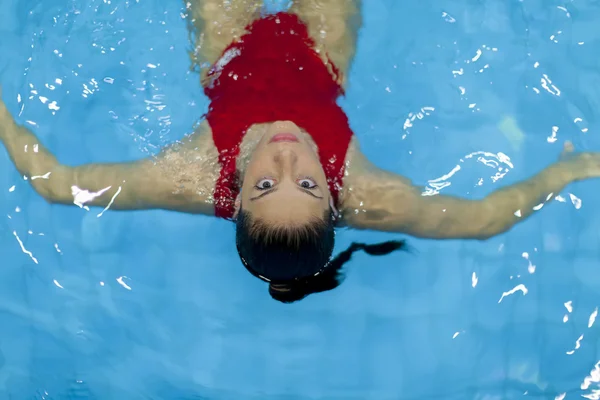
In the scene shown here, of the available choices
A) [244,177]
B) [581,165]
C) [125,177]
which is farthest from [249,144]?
[581,165]

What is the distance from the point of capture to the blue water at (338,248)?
2.62 m

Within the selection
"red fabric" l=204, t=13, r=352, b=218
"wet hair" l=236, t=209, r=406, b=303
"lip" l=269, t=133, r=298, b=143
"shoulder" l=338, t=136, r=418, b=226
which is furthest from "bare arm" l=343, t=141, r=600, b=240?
"lip" l=269, t=133, r=298, b=143

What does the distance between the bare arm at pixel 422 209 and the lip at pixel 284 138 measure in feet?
1.18

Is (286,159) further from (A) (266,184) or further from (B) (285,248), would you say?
(B) (285,248)

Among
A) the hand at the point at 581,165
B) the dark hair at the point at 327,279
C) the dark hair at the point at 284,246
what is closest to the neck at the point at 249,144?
the dark hair at the point at 284,246

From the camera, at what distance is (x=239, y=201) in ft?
7.63

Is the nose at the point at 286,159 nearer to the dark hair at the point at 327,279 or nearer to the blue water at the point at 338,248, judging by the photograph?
the dark hair at the point at 327,279

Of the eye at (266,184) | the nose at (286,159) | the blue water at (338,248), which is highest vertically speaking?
the nose at (286,159)

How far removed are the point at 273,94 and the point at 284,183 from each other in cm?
58

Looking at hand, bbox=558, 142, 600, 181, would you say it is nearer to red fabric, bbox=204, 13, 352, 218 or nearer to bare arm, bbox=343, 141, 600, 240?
bare arm, bbox=343, 141, 600, 240

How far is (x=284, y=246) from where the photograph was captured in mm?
1989

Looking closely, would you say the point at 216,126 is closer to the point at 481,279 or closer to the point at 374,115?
the point at 374,115

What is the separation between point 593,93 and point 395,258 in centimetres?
117

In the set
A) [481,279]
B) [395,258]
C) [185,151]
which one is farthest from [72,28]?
[481,279]
